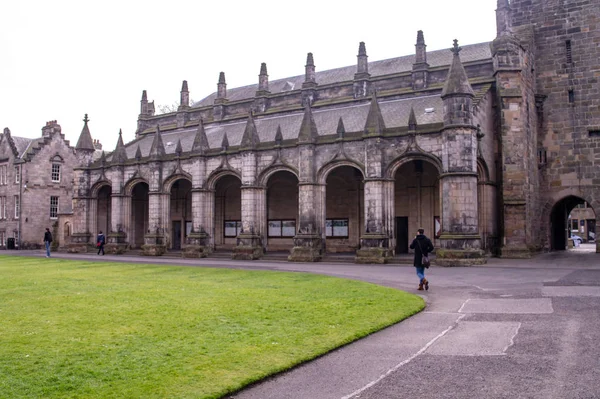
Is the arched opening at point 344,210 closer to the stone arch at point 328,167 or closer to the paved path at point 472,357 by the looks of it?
the stone arch at point 328,167

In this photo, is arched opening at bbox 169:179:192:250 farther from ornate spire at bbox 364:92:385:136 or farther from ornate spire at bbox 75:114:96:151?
ornate spire at bbox 364:92:385:136

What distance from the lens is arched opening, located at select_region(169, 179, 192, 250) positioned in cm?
4012

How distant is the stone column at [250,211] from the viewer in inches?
1192

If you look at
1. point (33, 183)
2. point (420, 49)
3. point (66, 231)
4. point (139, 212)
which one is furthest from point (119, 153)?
point (420, 49)

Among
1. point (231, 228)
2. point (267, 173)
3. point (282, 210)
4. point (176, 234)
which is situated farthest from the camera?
point (176, 234)

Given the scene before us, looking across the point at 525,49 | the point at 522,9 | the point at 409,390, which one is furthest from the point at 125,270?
the point at 522,9

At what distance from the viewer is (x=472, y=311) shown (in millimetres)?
11211

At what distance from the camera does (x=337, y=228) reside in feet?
112

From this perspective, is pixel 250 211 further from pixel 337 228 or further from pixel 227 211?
pixel 227 211

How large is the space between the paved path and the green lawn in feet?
1.34

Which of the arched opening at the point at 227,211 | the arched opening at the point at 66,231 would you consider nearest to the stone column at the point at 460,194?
the arched opening at the point at 227,211

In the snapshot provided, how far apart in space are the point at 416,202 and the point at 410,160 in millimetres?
5588

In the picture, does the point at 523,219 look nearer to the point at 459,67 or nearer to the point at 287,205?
the point at 459,67

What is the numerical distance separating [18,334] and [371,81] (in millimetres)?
30392
